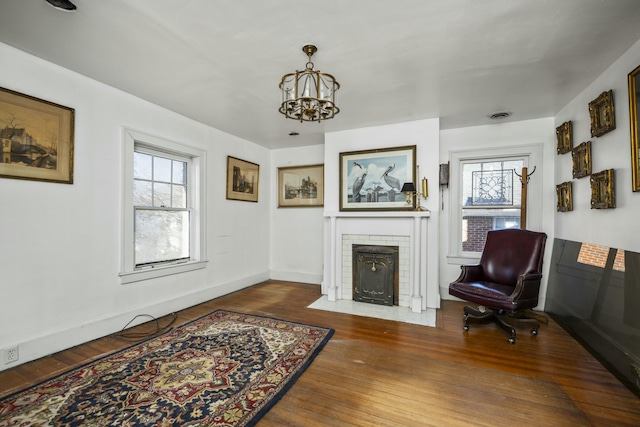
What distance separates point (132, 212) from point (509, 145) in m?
4.85

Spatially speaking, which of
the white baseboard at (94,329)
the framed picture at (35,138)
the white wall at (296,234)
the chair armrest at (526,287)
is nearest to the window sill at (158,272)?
the white baseboard at (94,329)

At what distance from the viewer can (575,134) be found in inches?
121

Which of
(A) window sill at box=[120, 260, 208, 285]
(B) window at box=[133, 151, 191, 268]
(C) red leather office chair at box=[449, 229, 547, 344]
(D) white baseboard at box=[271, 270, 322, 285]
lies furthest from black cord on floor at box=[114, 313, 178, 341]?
(C) red leather office chair at box=[449, 229, 547, 344]

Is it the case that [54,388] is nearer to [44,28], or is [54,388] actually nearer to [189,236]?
[189,236]

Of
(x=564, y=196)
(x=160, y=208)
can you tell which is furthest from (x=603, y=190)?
(x=160, y=208)

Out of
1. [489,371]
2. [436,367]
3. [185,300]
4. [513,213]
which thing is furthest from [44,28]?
[513,213]

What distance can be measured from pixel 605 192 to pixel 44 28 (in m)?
4.60

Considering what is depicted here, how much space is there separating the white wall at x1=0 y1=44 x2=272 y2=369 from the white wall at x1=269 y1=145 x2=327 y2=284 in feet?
6.09

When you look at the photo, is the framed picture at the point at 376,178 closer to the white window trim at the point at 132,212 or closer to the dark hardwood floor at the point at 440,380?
the dark hardwood floor at the point at 440,380

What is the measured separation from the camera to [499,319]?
3.01 m

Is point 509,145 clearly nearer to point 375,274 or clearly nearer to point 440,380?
point 375,274

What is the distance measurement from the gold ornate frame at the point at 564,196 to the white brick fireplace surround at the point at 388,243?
4.97ft

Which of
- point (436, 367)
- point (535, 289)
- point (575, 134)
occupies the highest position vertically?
point (575, 134)

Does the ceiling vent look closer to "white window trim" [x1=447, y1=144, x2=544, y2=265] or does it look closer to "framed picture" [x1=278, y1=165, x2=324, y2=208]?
"white window trim" [x1=447, y1=144, x2=544, y2=265]
